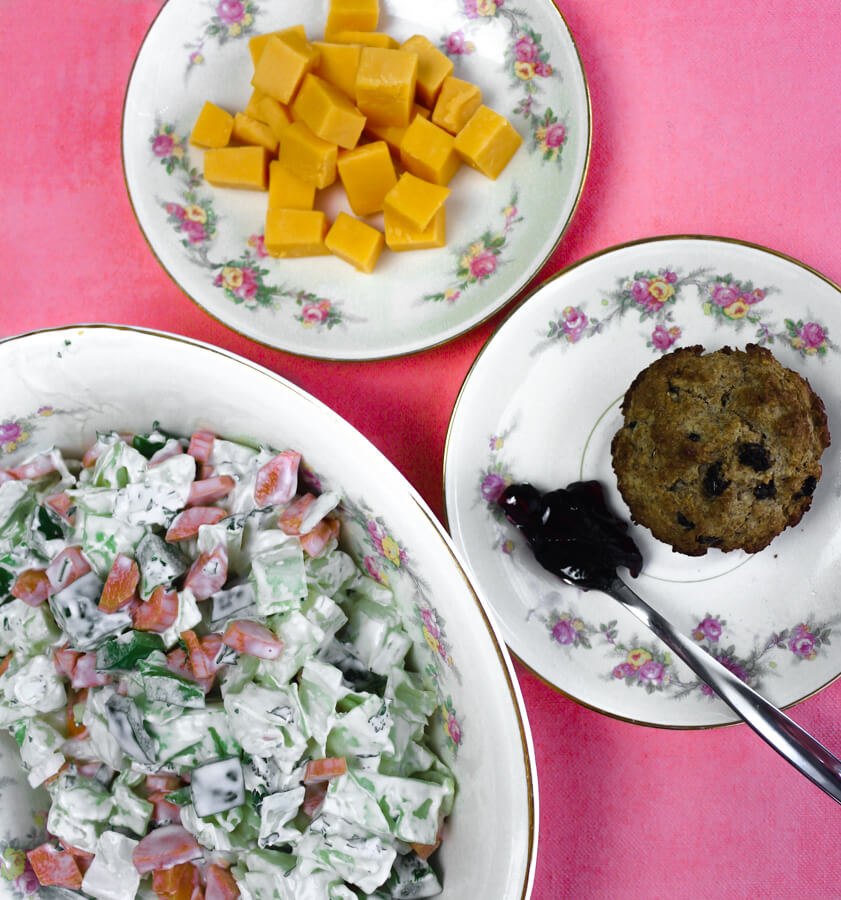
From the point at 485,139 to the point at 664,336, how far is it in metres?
0.44

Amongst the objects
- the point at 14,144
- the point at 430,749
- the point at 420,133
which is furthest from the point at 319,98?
the point at 430,749

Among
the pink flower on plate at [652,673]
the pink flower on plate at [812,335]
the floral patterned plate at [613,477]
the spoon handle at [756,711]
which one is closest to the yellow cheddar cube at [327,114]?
the floral patterned plate at [613,477]

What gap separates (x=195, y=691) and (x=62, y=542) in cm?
30

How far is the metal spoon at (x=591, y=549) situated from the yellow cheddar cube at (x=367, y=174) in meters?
0.56

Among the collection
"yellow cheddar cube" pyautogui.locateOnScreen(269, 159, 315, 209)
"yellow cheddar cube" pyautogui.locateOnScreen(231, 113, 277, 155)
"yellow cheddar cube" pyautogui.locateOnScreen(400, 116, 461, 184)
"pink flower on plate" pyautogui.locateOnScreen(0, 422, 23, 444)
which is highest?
"yellow cheddar cube" pyautogui.locateOnScreen(400, 116, 461, 184)

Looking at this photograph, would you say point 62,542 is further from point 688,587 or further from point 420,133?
point 688,587

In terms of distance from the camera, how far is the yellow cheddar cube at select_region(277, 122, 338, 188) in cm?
126

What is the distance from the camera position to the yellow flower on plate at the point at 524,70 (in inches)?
50.8

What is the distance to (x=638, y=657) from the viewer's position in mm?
1237

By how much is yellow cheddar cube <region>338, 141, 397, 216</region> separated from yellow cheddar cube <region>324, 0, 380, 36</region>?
0.65 feet

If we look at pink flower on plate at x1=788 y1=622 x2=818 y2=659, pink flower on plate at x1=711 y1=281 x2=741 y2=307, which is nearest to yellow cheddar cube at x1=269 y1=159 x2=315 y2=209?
pink flower on plate at x1=711 y1=281 x2=741 y2=307

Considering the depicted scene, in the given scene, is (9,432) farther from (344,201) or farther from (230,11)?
(230,11)

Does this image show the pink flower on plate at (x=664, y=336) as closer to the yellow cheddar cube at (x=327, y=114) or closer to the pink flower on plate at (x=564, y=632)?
the pink flower on plate at (x=564, y=632)

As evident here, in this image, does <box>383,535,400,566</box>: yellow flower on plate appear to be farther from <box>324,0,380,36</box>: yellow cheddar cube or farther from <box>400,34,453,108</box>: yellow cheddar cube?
<box>324,0,380,36</box>: yellow cheddar cube
